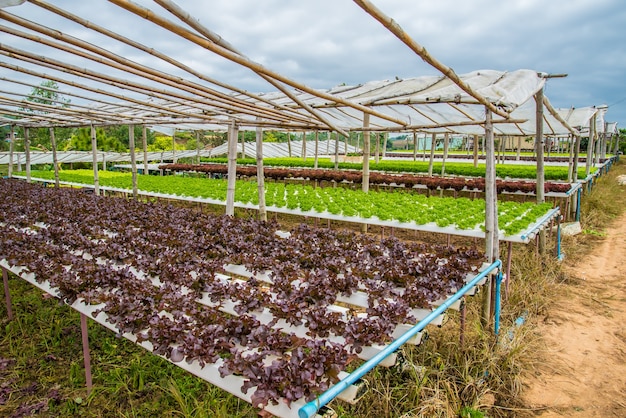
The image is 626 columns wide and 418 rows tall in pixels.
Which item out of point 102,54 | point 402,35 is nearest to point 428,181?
point 402,35

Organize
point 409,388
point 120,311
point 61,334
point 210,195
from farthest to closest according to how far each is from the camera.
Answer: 1. point 210,195
2. point 61,334
3. point 409,388
4. point 120,311

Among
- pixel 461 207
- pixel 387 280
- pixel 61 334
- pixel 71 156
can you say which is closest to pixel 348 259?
pixel 387 280

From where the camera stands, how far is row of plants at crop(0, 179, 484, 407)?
8.32ft

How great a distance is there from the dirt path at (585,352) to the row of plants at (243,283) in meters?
1.30

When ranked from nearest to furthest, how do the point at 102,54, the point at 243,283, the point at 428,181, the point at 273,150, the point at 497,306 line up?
the point at 102,54 < the point at 243,283 < the point at 497,306 < the point at 428,181 < the point at 273,150

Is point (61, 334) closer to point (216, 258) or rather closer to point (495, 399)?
point (216, 258)

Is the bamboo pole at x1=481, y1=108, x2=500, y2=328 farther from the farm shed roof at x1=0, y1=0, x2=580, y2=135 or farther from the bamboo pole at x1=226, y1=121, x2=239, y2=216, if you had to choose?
the bamboo pole at x1=226, y1=121, x2=239, y2=216

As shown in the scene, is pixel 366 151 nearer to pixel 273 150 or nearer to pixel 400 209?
pixel 400 209

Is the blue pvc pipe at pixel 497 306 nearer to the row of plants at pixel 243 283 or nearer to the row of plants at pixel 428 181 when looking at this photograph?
the row of plants at pixel 243 283

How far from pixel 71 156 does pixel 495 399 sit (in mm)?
25380

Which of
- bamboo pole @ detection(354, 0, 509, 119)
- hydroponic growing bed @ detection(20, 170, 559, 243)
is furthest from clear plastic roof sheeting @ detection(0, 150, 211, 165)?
bamboo pole @ detection(354, 0, 509, 119)

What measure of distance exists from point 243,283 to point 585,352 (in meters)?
3.97

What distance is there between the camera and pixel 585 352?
15.1ft

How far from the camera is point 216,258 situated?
4559mm
